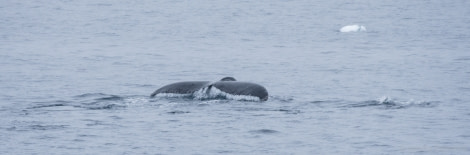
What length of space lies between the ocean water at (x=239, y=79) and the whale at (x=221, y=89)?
162 mm

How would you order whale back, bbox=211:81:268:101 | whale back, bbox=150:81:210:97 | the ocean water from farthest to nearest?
whale back, bbox=150:81:210:97 → whale back, bbox=211:81:268:101 → the ocean water

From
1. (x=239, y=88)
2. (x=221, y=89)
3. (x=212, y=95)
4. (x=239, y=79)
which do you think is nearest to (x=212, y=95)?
(x=212, y=95)

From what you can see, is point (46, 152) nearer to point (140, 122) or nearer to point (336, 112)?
point (140, 122)

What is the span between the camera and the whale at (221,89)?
54.9 ft

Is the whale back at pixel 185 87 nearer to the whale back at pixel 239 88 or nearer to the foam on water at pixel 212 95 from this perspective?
the foam on water at pixel 212 95

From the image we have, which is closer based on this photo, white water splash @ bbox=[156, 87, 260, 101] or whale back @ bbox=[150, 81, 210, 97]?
white water splash @ bbox=[156, 87, 260, 101]

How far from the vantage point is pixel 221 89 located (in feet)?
55.0

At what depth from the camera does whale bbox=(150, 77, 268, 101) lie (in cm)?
1672

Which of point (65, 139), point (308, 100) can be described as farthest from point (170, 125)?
point (308, 100)

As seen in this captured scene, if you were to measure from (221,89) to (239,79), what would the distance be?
8399 mm

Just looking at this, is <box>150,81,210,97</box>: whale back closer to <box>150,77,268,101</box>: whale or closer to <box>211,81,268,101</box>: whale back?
<box>150,77,268,101</box>: whale

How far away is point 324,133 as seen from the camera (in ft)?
47.2

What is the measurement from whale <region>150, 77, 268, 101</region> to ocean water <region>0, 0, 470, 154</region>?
162 millimetres

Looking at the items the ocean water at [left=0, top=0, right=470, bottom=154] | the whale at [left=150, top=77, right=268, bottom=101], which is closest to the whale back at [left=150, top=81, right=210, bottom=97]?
the whale at [left=150, top=77, right=268, bottom=101]
